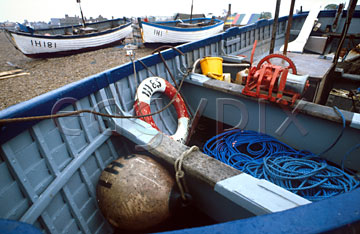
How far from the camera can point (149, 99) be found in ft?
9.08

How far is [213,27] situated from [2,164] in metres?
10.8

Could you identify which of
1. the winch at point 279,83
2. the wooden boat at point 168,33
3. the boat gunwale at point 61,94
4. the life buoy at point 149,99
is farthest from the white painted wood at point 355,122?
the wooden boat at point 168,33

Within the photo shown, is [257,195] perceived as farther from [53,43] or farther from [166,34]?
[53,43]

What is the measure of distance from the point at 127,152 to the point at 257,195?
65.2 inches

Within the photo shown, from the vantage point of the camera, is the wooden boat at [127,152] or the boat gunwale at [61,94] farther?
the boat gunwale at [61,94]

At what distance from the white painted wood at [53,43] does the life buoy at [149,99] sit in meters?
8.78

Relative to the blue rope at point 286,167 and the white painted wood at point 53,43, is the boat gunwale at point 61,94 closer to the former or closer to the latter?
the blue rope at point 286,167

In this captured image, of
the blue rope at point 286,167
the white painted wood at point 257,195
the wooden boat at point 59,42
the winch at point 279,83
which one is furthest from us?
the wooden boat at point 59,42

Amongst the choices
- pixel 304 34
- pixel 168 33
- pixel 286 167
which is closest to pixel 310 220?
pixel 286 167

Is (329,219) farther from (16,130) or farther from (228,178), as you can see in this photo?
(16,130)

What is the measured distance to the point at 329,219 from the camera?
2.64 ft

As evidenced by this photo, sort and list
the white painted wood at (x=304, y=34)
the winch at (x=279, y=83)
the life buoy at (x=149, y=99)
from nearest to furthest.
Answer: the winch at (x=279, y=83), the life buoy at (x=149, y=99), the white painted wood at (x=304, y=34)


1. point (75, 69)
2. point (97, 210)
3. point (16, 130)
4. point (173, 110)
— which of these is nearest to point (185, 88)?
point (173, 110)

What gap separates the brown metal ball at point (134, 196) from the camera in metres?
1.61
